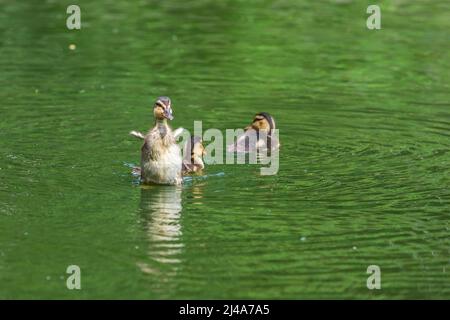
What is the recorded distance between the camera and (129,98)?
15.3 m

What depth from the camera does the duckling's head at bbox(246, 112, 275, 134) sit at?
13062 millimetres

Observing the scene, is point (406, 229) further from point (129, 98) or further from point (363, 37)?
point (363, 37)

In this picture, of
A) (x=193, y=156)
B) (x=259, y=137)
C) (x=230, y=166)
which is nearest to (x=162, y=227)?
(x=193, y=156)

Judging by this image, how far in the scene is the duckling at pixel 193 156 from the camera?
39.4ft

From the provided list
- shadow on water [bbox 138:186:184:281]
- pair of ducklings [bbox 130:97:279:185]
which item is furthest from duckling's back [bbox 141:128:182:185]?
shadow on water [bbox 138:186:184:281]

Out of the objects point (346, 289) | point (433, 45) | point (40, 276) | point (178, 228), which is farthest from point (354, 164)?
point (433, 45)

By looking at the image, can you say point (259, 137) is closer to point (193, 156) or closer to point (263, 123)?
point (263, 123)

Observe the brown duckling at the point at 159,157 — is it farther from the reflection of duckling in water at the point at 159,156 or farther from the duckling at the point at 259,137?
the duckling at the point at 259,137

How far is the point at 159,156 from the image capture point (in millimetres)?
11344

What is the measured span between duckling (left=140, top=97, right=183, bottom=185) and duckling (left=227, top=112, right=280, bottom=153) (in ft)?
5.87

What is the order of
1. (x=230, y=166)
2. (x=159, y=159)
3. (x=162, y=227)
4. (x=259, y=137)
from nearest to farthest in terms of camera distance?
(x=162, y=227) < (x=159, y=159) < (x=230, y=166) < (x=259, y=137)

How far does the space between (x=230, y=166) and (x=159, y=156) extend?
1.26 metres

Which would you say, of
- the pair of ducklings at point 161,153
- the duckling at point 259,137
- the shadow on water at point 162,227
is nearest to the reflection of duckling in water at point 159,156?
the pair of ducklings at point 161,153

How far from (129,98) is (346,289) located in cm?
741
